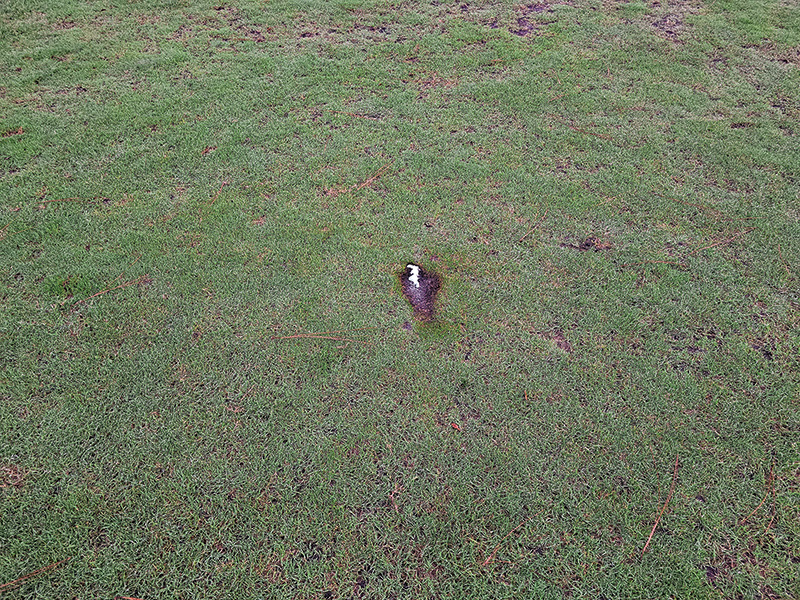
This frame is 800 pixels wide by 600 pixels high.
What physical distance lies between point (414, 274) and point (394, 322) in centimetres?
34

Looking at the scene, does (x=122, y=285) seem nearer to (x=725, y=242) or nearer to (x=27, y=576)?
(x=27, y=576)

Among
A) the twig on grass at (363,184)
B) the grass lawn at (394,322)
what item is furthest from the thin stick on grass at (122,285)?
the twig on grass at (363,184)

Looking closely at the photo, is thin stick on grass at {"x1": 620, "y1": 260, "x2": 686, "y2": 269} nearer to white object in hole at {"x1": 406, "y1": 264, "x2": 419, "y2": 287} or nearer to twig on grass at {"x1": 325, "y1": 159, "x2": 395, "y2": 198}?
white object in hole at {"x1": 406, "y1": 264, "x2": 419, "y2": 287}

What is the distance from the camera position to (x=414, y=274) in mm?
2795

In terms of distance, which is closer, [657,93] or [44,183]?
[44,183]

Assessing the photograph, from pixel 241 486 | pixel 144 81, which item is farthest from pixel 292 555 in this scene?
pixel 144 81

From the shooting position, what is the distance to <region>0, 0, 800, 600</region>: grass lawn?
1951 mm

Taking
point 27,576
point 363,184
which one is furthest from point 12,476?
point 363,184

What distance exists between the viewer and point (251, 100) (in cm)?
386

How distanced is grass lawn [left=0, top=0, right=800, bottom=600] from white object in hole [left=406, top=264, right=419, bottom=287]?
63 millimetres

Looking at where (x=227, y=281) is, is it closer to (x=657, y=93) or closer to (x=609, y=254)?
(x=609, y=254)

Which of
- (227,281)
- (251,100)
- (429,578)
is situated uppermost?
(251,100)

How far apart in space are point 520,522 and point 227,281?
183 centimetres

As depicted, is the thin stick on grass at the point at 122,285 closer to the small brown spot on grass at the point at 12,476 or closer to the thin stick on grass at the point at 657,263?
the small brown spot on grass at the point at 12,476
